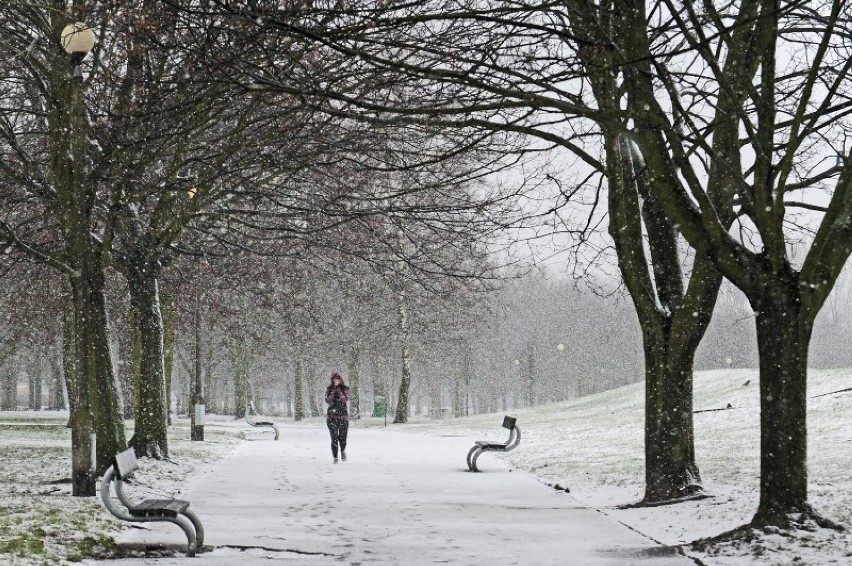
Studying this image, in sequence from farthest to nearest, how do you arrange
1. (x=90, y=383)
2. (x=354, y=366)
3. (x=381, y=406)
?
(x=354, y=366) < (x=381, y=406) < (x=90, y=383)

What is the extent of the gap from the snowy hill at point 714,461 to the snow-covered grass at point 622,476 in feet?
0.07

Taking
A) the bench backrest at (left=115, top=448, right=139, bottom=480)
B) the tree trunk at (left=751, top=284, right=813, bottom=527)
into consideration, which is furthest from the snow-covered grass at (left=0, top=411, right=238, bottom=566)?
the tree trunk at (left=751, top=284, right=813, bottom=527)

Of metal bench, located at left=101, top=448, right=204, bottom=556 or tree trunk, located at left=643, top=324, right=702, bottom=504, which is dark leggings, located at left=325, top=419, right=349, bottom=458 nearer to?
tree trunk, located at left=643, top=324, right=702, bottom=504

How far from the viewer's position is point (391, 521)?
9672 millimetres

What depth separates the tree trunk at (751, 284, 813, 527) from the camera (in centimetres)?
803

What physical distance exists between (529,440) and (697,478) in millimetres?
14569

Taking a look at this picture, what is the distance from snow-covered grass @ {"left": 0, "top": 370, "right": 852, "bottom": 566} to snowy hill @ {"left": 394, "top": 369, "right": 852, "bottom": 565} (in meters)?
0.02

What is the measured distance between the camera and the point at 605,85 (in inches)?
420

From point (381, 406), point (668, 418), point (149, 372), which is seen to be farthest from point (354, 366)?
point (668, 418)

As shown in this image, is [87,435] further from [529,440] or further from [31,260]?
[529,440]

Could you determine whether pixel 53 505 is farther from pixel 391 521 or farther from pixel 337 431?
pixel 337 431

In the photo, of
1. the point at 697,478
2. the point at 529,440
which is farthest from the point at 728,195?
the point at 529,440

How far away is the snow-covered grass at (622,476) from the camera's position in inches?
300

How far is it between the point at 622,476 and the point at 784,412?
643 centimetres
